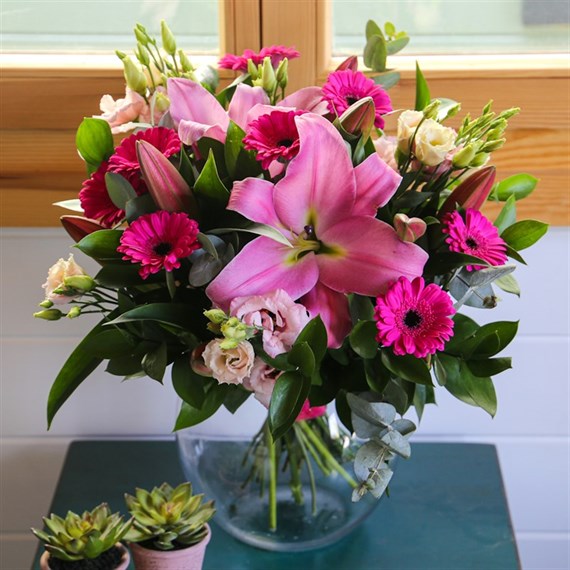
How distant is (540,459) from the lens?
1.36m

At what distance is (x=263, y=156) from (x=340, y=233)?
0.35 feet

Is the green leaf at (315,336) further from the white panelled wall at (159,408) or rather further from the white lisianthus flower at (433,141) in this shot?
the white panelled wall at (159,408)

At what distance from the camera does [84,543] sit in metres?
0.86

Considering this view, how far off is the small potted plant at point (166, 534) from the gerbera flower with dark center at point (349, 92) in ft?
1.37

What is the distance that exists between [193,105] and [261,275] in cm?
18

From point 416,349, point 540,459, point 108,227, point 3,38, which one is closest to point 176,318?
point 108,227

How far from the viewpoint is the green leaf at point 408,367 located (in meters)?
0.79

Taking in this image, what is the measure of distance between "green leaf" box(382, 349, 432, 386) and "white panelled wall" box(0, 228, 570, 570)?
53cm

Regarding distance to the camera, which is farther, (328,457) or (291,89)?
(291,89)

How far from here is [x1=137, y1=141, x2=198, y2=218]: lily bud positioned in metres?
0.74

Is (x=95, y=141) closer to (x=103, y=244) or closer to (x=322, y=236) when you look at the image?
(x=103, y=244)

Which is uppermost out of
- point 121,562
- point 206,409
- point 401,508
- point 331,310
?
point 331,310

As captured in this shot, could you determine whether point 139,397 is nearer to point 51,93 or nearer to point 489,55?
point 51,93

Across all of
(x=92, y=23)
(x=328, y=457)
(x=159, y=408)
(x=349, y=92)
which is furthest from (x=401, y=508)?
(x=92, y=23)
